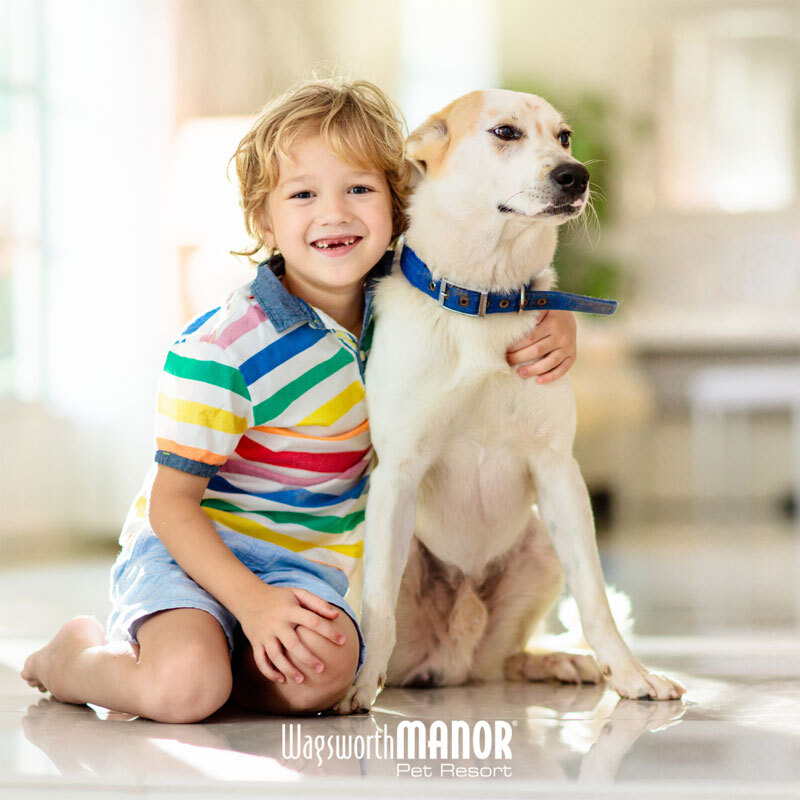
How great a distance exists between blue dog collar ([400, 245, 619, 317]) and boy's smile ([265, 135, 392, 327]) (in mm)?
72

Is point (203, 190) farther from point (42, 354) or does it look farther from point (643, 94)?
point (643, 94)

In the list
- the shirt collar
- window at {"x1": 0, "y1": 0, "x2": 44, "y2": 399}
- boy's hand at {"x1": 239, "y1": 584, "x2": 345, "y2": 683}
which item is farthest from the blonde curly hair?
window at {"x1": 0, "y1": 0, "x2": 44, "y2": 399}

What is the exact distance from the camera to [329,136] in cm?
133

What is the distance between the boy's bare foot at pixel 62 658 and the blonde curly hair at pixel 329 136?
0.58 meters

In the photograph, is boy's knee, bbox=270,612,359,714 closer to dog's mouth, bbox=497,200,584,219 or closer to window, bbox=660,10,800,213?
dog's mouth, bbox=497,200,584,219

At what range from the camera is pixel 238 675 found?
125 cm

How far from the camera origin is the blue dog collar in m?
1.31

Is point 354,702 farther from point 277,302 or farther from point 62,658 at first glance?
point 277,302

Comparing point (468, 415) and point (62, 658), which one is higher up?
point (468, 415)

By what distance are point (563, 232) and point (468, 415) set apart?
3634 mm

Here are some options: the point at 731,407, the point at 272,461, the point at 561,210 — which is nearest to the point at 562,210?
the point at 561,210

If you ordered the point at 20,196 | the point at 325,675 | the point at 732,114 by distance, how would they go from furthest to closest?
the point at 732,114 < the point at 20,196 < the point at 325,675

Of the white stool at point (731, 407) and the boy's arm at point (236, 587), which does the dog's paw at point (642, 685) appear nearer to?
the boy's arm at point (236, 587)

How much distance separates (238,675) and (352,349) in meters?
0.43
